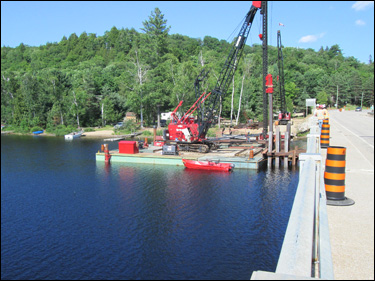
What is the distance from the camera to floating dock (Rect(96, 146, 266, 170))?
3347 centimetres

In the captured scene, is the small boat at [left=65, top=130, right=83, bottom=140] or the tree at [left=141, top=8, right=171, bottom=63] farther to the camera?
the tree at [left=141, top=8, right=171, bottom=63]

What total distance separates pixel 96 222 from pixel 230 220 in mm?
8159

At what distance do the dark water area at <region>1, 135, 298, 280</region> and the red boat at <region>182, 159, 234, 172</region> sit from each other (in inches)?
29.3

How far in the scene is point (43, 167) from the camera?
36188mm

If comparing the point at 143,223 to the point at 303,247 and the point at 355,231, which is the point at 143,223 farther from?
the point at 303,247

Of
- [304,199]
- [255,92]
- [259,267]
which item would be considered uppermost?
[255,92]

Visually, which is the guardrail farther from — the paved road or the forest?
the forest

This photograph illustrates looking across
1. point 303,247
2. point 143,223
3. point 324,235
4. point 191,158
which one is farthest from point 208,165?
point 303,247

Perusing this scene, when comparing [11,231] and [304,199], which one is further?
[11,231]

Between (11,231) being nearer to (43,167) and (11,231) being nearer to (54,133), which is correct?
(43,167)

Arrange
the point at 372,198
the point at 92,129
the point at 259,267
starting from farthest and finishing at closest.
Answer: the point at 92,129
the point at 259,267
the point at 372,198

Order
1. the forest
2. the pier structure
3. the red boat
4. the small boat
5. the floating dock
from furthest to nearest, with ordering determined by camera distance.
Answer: the forest < the small boat < the floating dock < the red boat < the pier structure

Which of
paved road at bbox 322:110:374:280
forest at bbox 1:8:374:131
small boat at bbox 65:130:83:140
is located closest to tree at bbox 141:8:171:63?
forest at bbox 1:8:374:131

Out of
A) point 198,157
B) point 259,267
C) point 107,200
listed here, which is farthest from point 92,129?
point 259,267
